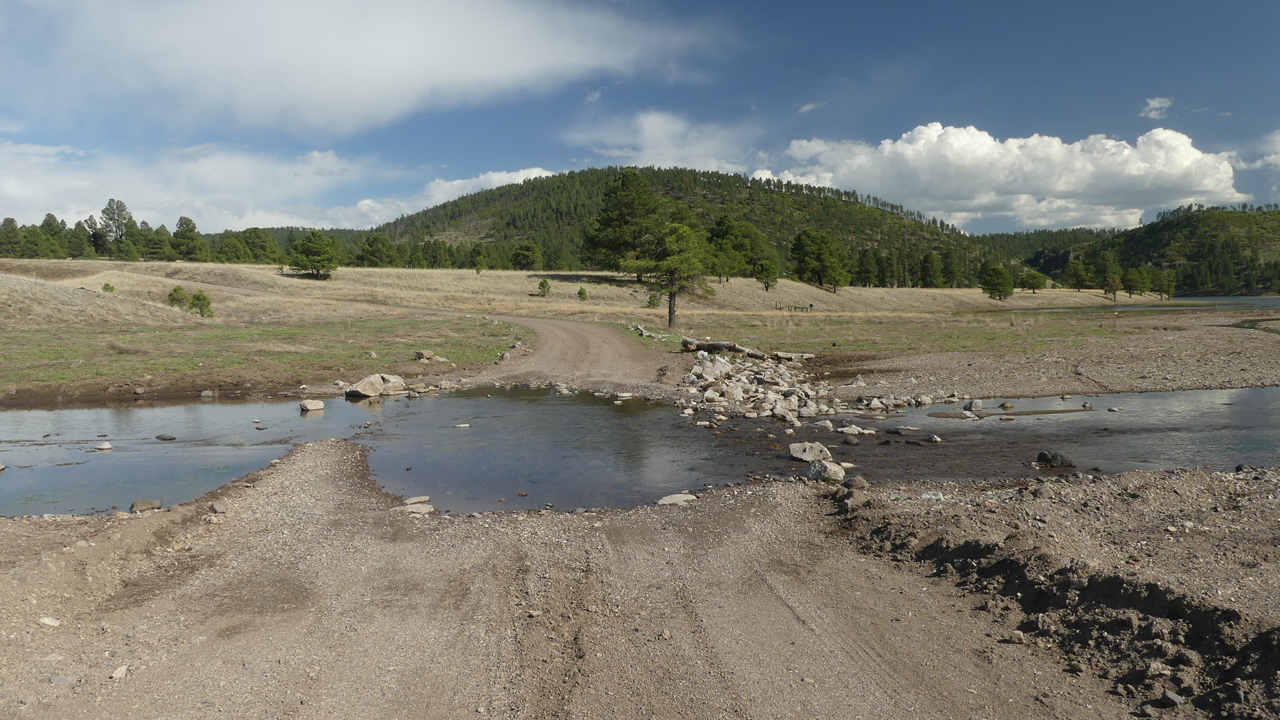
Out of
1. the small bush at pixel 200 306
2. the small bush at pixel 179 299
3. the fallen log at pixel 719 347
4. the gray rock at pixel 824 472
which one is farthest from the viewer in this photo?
the small bush at pixel 179 299

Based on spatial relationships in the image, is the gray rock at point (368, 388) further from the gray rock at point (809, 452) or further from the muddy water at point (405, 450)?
the gray rock at point (809, 452)

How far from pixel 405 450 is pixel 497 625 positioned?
1059cm

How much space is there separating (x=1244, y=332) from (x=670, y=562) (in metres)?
59.8

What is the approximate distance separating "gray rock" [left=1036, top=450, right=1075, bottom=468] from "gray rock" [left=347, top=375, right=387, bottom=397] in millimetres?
23082

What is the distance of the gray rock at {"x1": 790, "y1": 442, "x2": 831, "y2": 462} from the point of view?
14.5 meters

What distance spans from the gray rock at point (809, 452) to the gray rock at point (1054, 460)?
15.8 ft

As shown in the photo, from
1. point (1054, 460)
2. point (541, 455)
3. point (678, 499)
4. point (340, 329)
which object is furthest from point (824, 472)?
point (340, 329)

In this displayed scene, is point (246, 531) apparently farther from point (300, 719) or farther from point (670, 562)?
point (670, 562)

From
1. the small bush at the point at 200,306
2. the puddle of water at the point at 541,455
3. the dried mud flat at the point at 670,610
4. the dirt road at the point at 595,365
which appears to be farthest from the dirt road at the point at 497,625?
the small bush at the point at 200,306

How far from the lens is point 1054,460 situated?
14.0 m

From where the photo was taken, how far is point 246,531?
10578mm

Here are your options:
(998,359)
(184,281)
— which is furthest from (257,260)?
(998,359)

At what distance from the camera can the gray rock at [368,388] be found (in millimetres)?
24648

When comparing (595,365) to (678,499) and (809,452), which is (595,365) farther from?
(678,499)
